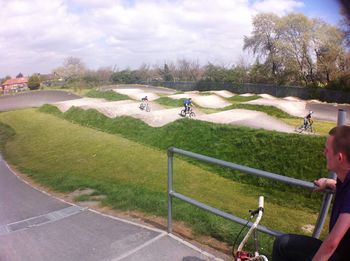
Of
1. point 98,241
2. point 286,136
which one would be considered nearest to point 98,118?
point 286,136

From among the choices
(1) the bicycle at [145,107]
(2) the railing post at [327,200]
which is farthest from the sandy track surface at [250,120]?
(2) the railing post at [327,200]

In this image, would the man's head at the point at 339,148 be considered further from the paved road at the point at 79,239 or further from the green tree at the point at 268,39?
the green tree at the point at 268,39

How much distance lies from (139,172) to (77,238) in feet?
15.3

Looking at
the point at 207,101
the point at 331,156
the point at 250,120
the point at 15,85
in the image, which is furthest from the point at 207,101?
the point at 15,85

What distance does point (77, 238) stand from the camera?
441 cm

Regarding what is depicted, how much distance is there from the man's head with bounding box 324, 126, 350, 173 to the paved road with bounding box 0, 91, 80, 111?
31158 mm

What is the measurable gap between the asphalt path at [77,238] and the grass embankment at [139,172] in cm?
55

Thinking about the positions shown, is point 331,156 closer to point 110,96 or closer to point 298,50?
point 110,96

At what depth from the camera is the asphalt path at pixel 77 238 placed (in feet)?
12.7

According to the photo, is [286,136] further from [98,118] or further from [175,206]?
[98,118]

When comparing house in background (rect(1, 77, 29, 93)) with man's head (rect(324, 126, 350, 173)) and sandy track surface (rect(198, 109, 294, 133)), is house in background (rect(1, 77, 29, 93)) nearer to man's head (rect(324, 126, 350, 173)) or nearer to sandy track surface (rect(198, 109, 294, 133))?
sandy track surface (rect(198, 109, 294, 133))

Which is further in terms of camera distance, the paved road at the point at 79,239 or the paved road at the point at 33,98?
the paved road at the point at 33,98

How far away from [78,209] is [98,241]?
1.53 m

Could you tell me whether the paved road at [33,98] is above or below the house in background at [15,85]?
below
